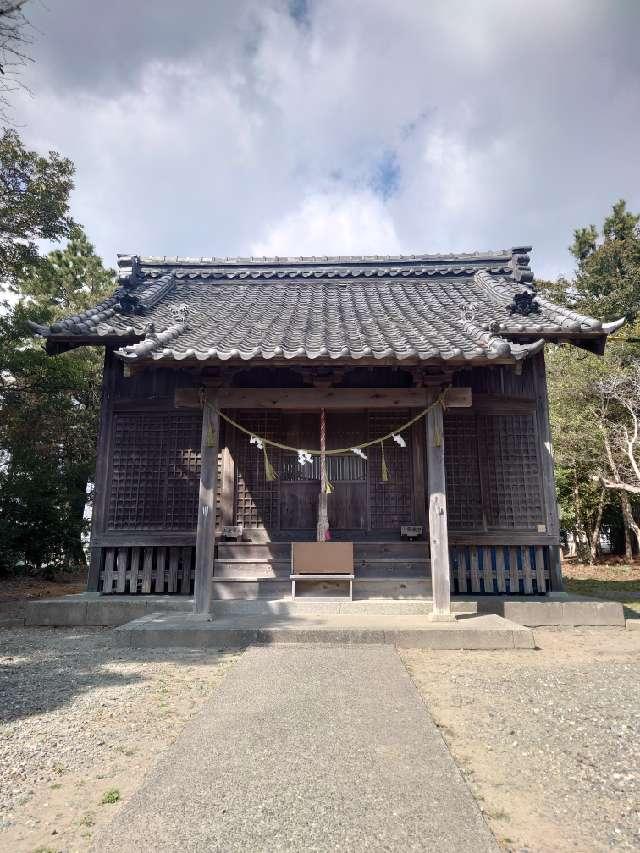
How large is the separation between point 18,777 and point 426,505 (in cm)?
647

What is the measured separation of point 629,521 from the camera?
16.5 metres

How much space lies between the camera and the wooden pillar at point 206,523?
22.2ft

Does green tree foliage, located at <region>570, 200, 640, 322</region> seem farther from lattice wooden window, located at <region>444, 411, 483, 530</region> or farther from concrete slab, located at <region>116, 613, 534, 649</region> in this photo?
concrete slab, located at <region>116, 613, 534, 649</region>

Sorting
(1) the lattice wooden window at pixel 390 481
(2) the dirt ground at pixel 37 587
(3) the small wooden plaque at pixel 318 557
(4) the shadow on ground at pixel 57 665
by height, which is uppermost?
(1) the lattice wooden window at pixel 390 481

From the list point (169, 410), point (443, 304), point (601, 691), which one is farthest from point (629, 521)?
point (169, 410)

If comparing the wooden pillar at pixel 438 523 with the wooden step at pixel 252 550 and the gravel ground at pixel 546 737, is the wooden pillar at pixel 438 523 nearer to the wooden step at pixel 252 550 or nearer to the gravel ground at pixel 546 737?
the gravel ground at pixel 546 737

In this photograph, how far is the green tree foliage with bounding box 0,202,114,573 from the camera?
10.4 m

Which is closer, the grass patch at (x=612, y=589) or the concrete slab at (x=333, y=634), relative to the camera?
the concrete slab at (x=333, y=634)

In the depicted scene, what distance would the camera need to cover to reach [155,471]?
28.3 ft

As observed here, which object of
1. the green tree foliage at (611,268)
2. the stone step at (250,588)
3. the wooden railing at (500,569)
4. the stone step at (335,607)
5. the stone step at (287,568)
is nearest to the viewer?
the stone step at (335,607)

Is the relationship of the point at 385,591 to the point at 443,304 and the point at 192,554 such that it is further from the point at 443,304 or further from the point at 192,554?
the point at 443,304

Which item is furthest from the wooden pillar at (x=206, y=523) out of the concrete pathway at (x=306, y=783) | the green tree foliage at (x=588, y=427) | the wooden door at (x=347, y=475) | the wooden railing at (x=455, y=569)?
the green tree foliage at (x=588, y=427)

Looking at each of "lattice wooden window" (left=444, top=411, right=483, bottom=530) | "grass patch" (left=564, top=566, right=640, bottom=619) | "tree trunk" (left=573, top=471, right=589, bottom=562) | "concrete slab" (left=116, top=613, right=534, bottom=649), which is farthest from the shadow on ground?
"tree trunk" (left=573, top=471, right=589, bottom=562)

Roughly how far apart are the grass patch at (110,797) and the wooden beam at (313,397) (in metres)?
4.94
